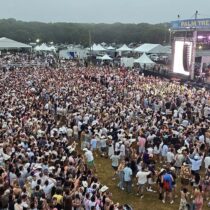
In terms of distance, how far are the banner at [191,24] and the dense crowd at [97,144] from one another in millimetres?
7392

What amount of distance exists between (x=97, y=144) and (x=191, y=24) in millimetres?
20398

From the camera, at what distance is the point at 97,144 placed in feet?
56.6

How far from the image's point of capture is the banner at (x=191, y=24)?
32809 millimetres

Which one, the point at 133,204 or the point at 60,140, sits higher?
the point at 60,140

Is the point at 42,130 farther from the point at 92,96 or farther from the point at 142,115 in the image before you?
the point at 92,96

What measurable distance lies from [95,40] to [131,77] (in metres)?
71.4

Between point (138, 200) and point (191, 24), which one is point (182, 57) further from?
point (138, 200)

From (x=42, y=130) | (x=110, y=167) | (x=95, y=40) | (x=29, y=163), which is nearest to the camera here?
(x=29, y=163)

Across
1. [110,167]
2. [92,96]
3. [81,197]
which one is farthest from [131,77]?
[81,197]

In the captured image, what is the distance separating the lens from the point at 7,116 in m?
19.5

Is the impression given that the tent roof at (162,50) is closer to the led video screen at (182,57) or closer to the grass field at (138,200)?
the led video screen at (182,57)

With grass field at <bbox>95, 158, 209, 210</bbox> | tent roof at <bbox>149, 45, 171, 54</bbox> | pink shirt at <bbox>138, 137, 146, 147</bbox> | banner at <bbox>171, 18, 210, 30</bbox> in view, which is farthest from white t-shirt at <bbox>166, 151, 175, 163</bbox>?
tent roof at <bbox>149, 45, 171, 54</bbox>

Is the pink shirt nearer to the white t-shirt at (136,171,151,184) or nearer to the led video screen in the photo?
the white t-shirt at (136,171,151,184)

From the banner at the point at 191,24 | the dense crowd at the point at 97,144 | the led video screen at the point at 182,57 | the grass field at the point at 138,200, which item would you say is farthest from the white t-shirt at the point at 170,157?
the banner at the point at 191,24
